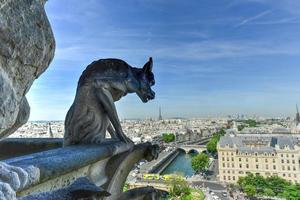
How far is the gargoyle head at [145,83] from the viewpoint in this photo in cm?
247

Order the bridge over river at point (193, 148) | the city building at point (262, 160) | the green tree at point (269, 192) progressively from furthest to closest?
the bridge over river at point (193, 148), the city building at point (262, 160), the green tree at point (269, 192)

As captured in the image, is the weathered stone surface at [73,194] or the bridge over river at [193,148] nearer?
the weathered stone surface at [73,194]

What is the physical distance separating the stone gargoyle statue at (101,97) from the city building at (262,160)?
3881 cm

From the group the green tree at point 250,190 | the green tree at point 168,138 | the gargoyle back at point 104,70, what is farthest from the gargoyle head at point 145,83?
the green tree at point 168,138

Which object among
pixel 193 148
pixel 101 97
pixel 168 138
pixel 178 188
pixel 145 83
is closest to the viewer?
pixel 101 97

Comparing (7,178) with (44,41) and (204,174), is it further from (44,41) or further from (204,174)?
(204,174)

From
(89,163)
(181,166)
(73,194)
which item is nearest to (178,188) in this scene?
(181,166)

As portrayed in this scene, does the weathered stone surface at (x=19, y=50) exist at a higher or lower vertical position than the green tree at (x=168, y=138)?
higher

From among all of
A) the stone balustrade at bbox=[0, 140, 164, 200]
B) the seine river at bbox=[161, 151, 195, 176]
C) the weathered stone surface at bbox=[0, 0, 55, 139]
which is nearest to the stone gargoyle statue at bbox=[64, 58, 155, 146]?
the stone balustrade at bbox=[0, 140, 164, 200]

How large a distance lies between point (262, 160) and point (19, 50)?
137ft

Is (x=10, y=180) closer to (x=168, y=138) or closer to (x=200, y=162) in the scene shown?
(x=200, y=162)

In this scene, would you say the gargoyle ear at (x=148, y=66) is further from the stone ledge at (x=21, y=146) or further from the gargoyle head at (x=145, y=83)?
the stone ledge at (x=21, y=146)

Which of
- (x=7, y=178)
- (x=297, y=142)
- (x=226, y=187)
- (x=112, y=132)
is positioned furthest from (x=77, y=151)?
(x=297, y=142)

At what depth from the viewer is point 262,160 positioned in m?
39.2
